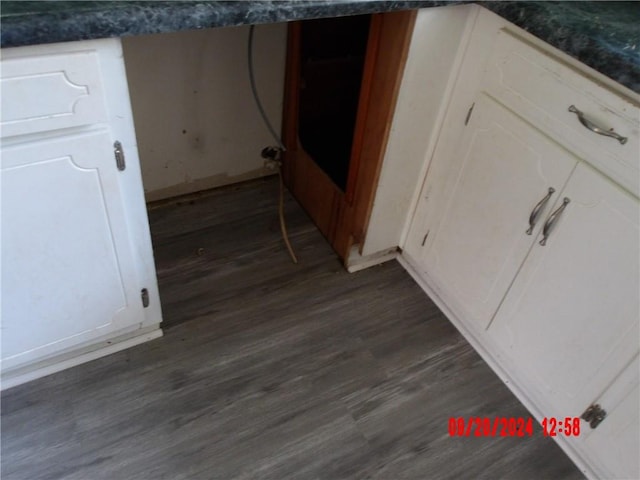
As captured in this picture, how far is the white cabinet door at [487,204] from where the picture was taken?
1129 millimetres

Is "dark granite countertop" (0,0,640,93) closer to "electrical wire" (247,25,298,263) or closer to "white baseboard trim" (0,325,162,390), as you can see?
"electrical wire" (247,25,298,263)

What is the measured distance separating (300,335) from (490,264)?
0.56 meters

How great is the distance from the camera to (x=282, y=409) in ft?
4.25

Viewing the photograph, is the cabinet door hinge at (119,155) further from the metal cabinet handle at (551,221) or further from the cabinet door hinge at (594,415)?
the cabinet door hinge at (594,415)

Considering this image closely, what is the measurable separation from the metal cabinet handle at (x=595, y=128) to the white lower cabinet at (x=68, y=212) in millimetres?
854

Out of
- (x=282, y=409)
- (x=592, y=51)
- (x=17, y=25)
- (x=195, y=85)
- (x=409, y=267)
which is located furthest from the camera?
(x=409, y=267)

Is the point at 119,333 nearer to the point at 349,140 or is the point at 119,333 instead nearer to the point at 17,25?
the point at 17,25

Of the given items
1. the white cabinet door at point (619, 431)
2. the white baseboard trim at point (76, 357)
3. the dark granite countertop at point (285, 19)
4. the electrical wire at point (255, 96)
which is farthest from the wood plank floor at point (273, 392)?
the dark granite countertop at point (285, 19)

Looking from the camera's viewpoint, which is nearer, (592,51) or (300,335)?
(592,51)

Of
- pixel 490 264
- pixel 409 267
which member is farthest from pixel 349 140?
pixel 490 264

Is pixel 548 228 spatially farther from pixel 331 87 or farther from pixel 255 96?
pixel 255 96

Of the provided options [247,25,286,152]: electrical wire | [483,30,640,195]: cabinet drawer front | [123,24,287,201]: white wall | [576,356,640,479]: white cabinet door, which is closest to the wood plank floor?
[576,356,640,479]: white cabinet door

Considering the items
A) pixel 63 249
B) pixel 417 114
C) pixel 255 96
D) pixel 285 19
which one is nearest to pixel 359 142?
pixel 417 114

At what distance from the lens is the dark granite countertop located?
750 mm
